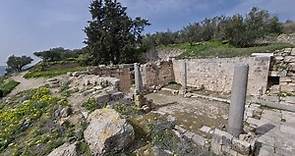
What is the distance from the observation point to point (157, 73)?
46.2 feet

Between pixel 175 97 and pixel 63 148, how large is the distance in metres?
7.88

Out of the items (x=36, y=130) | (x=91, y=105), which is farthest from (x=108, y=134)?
(x=36, y=130)

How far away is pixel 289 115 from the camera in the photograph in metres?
6.54

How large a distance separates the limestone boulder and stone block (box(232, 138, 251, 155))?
217cm

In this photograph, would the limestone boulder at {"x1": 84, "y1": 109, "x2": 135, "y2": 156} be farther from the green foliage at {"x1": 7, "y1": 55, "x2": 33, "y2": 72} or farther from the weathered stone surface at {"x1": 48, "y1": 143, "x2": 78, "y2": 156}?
the green foliage at {"x1": 7, "y1": 55, "x2": 33, "y2": 72}

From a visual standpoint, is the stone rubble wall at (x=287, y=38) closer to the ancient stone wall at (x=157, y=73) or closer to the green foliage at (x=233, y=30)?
the green foliage at (x=233, y=30)

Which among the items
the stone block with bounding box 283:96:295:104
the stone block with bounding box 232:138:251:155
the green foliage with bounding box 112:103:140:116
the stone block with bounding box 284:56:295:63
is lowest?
the stone block with bounding box 283:96:295:104

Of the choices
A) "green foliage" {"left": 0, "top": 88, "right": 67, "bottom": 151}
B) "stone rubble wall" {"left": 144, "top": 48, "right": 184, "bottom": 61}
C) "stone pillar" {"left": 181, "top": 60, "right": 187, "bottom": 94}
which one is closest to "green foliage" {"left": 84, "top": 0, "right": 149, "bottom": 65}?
"stone rubble wall" {"left": 144, "top": 48, "right": 184, "bottom": 61}

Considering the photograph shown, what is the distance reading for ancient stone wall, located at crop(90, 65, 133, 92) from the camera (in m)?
13.0

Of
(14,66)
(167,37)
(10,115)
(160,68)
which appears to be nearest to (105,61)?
(160,68)

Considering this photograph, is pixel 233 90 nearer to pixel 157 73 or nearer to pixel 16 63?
pixel 157 73

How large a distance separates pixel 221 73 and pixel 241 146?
805 centimetres

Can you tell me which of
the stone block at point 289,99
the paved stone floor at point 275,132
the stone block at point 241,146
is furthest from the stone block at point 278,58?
the stone block at point 241,146

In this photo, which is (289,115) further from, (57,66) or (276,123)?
(57,66)
